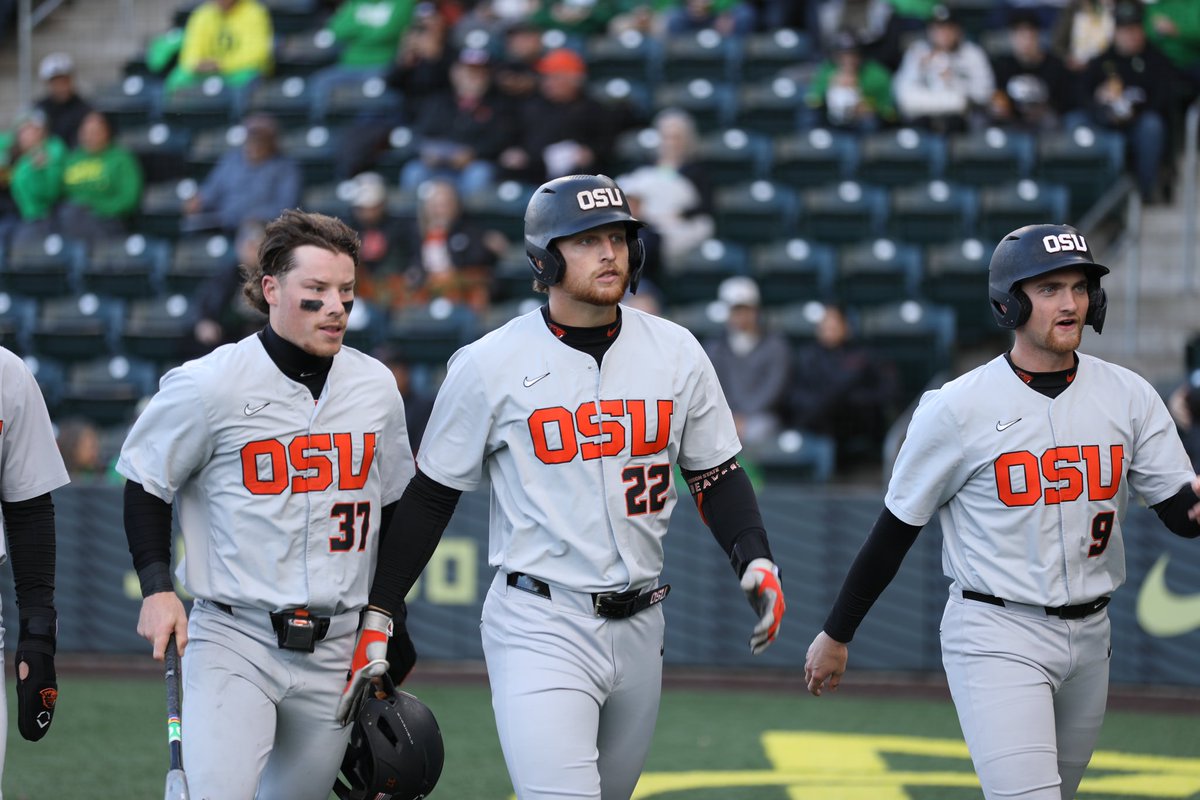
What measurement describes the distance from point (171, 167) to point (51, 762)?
7.43 metres

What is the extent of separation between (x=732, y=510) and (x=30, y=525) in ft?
6.30

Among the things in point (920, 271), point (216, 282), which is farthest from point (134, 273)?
point (920, 271)

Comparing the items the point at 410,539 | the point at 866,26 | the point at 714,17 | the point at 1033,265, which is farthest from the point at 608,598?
the point at 866,26

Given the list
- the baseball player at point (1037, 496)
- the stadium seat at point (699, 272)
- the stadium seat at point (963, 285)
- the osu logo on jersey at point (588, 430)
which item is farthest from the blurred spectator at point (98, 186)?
the baseball player at point (1037, 496)

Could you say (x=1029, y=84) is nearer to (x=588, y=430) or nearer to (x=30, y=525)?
(x=588, y=430)

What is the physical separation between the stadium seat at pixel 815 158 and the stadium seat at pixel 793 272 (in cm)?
93

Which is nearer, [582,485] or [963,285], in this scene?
[582,485]

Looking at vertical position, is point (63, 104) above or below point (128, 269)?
above

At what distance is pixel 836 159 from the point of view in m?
12.0

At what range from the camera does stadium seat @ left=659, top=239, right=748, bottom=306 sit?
11320 millimetres

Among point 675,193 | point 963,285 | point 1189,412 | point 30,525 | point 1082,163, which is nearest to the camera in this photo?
point 30,525

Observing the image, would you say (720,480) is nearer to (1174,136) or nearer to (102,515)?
(102,515)

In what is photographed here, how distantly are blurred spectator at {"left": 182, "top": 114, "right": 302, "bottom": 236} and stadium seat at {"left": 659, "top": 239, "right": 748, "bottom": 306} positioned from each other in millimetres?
2978

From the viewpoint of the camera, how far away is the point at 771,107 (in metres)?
12.6
